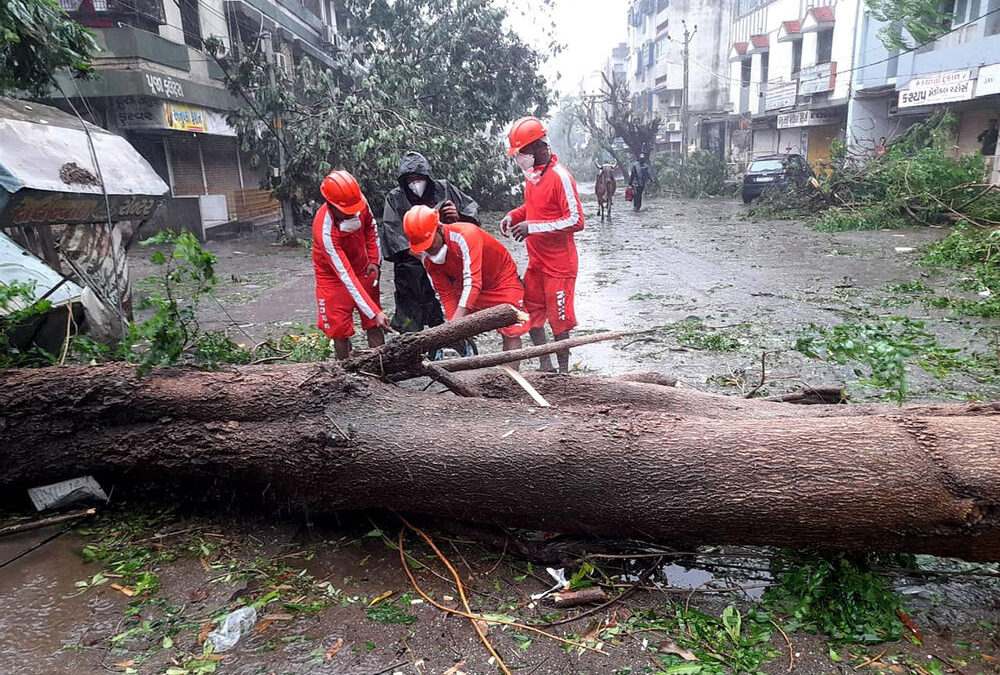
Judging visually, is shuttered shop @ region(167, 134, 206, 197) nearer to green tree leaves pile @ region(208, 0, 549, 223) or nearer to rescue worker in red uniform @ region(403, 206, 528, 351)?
green tree leaves pile @ region(208, 0, 549, 223)

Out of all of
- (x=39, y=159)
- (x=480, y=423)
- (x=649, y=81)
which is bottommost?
(x=480, y=423)

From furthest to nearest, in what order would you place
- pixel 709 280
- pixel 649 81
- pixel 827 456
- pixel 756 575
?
pixel 649 81 → pixel 709 280 → pixel 756 575 → pixel 827 456

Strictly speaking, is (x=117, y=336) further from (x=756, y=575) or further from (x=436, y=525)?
(x=756, y=575)

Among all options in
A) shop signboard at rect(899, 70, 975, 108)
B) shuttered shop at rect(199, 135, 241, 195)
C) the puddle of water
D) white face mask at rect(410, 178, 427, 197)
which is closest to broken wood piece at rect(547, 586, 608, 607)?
the puddle of water

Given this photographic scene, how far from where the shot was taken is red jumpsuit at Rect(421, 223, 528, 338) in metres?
3.96

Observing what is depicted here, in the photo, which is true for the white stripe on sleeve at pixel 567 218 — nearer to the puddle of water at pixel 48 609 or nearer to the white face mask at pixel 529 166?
the white face mask at pixel 529 166

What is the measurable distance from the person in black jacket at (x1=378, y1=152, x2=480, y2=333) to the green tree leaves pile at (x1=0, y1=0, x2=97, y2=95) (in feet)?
10.7

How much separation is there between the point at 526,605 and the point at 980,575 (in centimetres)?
172

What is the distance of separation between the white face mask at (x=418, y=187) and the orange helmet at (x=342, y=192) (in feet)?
2.35

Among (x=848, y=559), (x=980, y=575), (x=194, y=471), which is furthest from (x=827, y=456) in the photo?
(x=194, y=471)

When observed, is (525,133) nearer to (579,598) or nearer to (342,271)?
(342,271)

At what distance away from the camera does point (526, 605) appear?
241 centimetres

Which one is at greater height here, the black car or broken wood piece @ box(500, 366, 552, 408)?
the black car

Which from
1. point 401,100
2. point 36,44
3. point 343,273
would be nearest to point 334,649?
point 343,273
